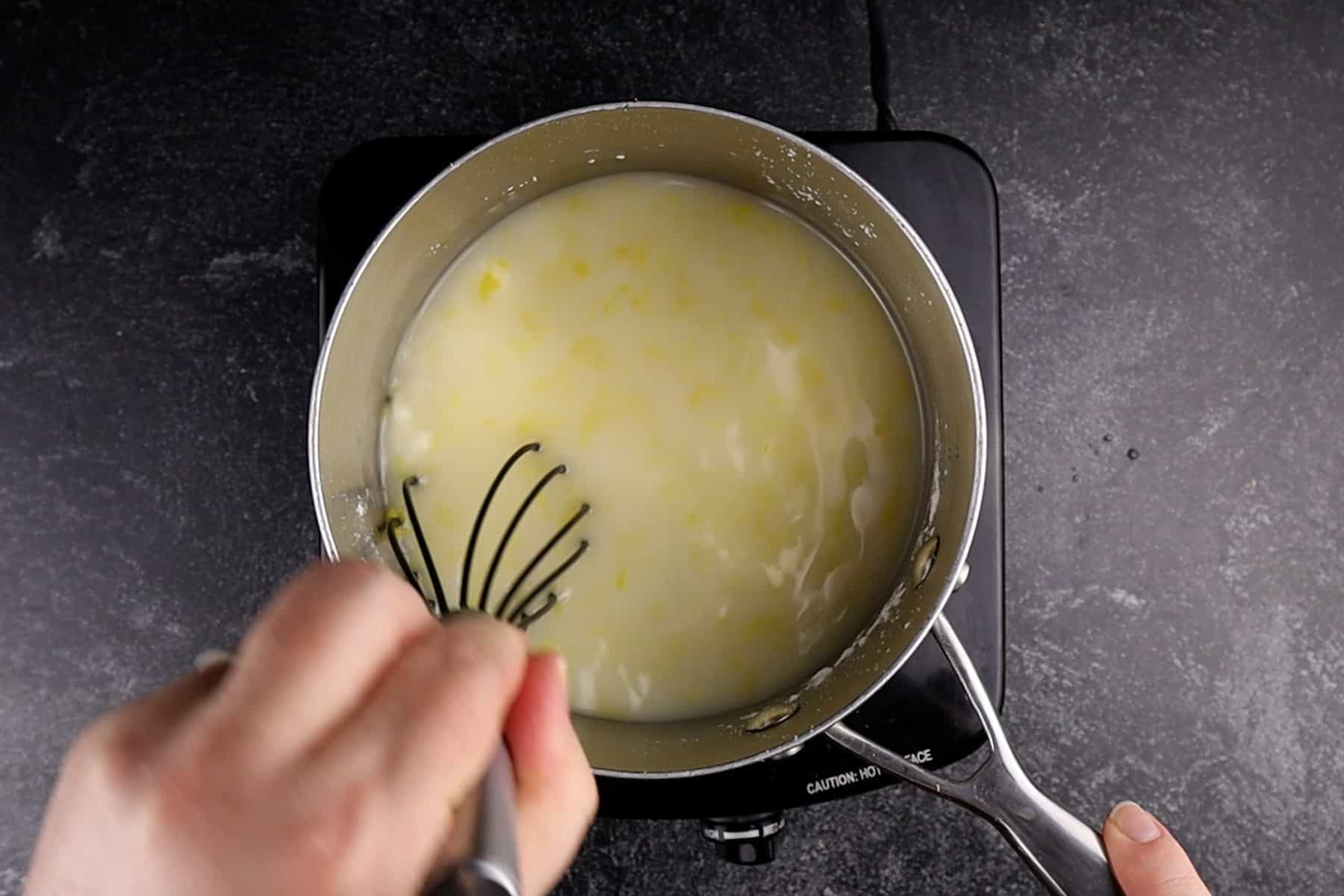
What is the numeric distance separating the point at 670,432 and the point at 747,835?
0.27 meters

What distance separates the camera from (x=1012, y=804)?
58cm

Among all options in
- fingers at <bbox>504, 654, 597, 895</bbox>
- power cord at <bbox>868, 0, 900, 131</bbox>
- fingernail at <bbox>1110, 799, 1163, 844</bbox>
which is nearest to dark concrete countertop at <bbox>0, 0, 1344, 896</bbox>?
power cord at <bbox>868, 0, 900, 131</bbox>

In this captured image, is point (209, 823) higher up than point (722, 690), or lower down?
higher up

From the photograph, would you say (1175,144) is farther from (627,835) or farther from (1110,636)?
(627,835)

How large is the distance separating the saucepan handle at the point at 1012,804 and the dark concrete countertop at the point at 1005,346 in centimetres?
21

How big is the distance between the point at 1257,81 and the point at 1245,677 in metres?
0.46

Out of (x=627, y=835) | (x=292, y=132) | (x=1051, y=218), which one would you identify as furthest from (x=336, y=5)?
(x=627, y=835)

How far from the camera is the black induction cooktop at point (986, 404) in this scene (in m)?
0.65

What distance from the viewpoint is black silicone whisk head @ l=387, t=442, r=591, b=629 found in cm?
63

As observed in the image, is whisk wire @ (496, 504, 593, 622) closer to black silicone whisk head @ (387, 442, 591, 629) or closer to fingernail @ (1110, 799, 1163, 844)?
black silicone whisk head @ (387, 442, 591, 629)

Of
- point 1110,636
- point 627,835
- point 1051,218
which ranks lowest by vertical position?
point 627,835

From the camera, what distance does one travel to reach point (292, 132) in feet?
2.59

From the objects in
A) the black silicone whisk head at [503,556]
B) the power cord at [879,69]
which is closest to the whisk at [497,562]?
the black silicone whisk head at [503,556]

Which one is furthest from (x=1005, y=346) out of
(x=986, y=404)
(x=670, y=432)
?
(x=670, y=432)
